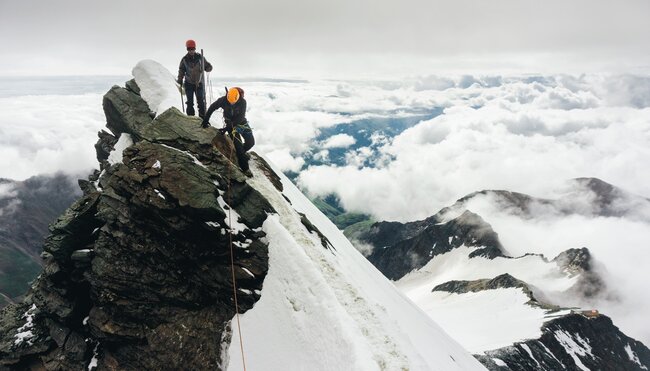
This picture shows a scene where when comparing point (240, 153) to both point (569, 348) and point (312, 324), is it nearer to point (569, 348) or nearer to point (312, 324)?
point (312, 324)

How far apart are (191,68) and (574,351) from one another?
13436cm

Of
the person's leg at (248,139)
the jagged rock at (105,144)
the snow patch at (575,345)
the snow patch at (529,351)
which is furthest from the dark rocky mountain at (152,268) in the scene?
the snow patch at (575,345)

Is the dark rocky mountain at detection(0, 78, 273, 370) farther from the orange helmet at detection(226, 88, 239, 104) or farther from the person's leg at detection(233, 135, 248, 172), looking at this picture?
the orange helmet at detection(226, 88, 239, 104)

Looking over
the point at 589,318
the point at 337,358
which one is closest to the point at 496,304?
the point at 589,318

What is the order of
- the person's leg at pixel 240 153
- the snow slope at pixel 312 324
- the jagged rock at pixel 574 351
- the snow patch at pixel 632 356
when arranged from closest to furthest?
the snow slope at pixel 312 324 → the person's leg at pixel 240 153 → the jagged rock at pixel 574 351 → the snow patch at pixel 632 356

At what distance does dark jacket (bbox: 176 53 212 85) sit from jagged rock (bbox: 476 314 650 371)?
74.8m

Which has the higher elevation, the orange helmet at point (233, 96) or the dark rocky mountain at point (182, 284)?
the orange helmet at point (233, 96)

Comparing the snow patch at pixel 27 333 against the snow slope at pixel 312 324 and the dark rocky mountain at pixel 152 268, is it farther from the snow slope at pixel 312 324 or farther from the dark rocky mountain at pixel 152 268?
the snow slope at pixel 312 324

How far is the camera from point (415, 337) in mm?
24047

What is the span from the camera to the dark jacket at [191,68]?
25.2m

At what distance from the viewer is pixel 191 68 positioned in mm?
25359

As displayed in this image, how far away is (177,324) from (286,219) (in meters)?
8.62

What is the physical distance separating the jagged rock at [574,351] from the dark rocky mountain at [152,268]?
7065cm

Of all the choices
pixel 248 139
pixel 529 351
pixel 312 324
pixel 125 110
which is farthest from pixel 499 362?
pixel 125 110
